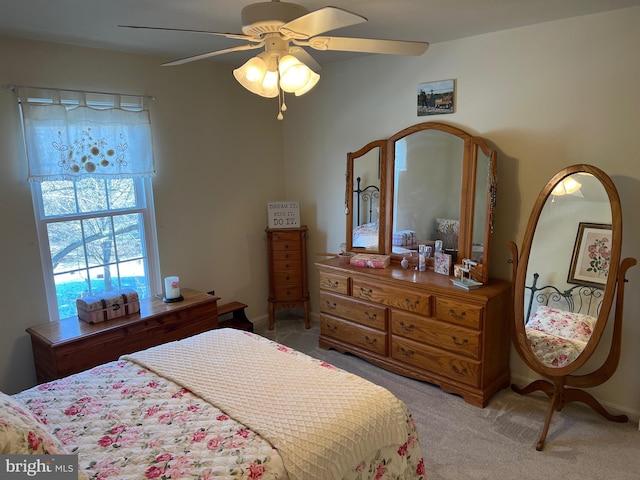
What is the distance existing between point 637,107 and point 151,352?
2.94 meters

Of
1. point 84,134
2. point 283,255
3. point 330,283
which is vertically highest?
point 84,134

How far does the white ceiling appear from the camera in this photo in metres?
2.18

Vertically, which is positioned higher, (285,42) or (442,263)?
(285,42)

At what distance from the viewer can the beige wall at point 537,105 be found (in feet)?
8.04

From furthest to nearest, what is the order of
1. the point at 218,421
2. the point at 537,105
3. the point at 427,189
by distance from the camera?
the point at 427,189, the point at 537,105, the point at 218,421

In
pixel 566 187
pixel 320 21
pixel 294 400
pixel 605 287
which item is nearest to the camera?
pixel 320 21

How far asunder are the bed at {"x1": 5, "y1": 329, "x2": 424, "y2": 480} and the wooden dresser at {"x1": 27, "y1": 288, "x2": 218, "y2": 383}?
698mm

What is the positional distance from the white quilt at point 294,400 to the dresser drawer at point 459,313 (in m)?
1.10

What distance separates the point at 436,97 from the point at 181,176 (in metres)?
2.08

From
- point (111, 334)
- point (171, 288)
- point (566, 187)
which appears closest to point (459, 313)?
Answer: point (566, 187)

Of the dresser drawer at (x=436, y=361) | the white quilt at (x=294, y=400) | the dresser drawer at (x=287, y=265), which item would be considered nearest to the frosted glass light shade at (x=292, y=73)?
the white quilt at (x=294, y=400)

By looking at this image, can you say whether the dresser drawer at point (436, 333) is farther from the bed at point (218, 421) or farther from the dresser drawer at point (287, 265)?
the dresser drawer at point (287, 265)

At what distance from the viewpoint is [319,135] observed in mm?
3961

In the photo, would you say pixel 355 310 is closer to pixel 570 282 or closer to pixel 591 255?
pixel 570 282
